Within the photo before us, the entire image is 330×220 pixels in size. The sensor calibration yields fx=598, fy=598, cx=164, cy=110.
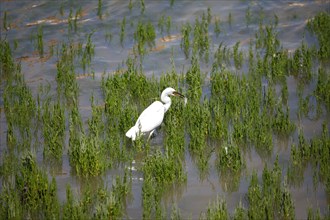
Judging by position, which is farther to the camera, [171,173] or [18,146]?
[18,146]

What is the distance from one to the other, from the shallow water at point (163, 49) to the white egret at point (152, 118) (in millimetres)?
398

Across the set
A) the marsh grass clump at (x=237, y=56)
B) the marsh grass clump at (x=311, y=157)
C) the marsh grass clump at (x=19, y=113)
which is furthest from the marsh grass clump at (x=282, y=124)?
the marsh grass clump at (x=19, y=113)

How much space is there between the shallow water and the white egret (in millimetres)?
398

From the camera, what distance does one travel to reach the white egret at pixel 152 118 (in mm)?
9047

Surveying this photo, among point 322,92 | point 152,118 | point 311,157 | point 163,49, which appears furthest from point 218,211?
point 163,49

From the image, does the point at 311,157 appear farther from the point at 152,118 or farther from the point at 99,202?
the point at 99,202

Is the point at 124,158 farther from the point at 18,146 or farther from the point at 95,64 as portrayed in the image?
the point at 95,64

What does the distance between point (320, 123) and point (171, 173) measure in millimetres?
2836

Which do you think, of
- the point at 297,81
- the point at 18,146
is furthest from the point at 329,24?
the point at 18,146

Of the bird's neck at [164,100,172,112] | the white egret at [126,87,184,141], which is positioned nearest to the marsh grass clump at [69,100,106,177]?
the white egret at [126,87,184,141]

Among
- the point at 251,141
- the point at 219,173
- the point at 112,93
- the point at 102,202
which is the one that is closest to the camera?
the point at 102,202

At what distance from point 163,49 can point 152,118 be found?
418 cm

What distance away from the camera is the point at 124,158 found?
8773 millimetres

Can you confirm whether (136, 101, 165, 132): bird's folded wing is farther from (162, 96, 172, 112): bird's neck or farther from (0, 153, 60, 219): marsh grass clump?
(0, 153, 60, 219): marsh grass clump
